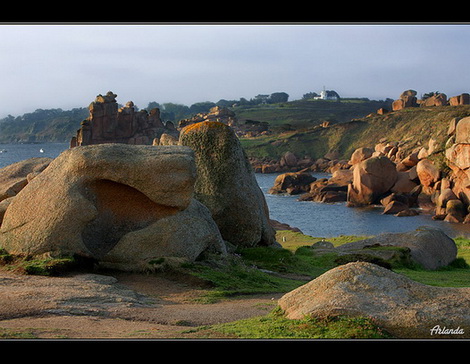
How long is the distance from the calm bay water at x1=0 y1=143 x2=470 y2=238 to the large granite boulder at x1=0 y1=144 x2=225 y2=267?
126 ft

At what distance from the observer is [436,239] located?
1153 inches

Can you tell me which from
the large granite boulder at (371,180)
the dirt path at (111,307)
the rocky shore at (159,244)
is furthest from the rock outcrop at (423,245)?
the large granite boulder at (371,180)

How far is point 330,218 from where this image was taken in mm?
75812

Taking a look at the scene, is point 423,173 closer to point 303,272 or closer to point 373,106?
point 303,272

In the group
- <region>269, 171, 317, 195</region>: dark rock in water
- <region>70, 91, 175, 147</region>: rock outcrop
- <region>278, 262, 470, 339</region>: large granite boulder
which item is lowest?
<region>269, 171, 317, 195</region>: dark rock in water

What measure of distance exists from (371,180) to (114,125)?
116 ft

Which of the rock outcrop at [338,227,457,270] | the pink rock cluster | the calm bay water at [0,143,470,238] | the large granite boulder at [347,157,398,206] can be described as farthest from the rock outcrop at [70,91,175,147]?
the pink rock cluster

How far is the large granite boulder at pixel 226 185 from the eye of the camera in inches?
921

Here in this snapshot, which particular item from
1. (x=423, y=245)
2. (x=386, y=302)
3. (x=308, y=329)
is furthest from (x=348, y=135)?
(x=308, y=329)

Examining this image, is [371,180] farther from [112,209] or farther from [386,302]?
[386,302]

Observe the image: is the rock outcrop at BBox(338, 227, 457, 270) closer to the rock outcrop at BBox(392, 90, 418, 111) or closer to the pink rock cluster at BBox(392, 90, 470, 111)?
the pink rock cluster at BBox(392, 90, 470, 111)

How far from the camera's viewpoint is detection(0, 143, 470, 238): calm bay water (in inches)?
2504

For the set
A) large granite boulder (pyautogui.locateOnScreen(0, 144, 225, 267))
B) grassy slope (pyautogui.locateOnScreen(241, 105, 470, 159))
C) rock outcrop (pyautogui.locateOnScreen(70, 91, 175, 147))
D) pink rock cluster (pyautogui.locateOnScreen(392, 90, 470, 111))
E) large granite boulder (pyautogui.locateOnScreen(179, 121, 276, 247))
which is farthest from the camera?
pink rock cluster (pyautogui.locateOnScreen(392, 90, 470, 111))
